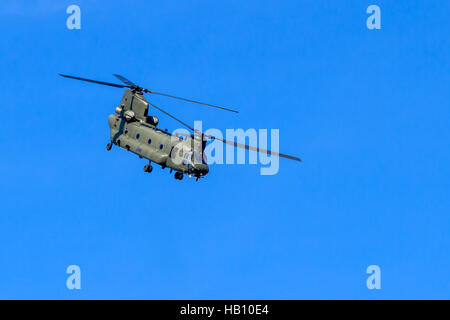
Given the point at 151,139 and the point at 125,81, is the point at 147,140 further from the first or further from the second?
the point at 125,81

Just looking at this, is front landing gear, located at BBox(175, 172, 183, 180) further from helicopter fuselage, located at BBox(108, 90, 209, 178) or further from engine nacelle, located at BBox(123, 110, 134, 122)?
engine nacelle, located at BBox(123, 110, 134, 122)

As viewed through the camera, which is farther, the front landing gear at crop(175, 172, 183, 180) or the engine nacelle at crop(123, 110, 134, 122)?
the engine nacelle at crop(123, 110, 134, 122)

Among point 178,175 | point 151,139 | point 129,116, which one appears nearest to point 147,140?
point 151,139

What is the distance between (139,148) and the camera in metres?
140

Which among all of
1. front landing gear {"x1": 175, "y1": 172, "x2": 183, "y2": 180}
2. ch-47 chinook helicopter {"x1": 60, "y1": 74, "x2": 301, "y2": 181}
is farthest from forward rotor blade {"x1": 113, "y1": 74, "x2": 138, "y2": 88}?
front landing gear {"x1": 175, "y1": 172, "x2": 183, "y2": 180}

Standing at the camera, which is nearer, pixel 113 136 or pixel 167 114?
pixel 167 114

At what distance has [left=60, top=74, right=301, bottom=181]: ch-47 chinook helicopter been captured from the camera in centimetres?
13262

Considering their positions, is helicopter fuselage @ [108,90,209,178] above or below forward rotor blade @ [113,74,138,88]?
below

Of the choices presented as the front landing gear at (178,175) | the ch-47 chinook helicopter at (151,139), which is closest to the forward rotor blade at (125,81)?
the ch-47 chinook helicopter at (151,139)

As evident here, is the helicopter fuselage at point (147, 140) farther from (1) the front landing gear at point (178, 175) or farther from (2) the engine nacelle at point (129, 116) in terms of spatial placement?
(1) the front landing gear at point (178, 175)
